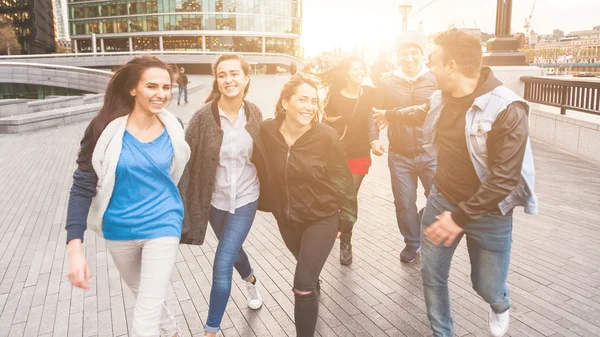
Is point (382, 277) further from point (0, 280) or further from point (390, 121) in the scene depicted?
point (0, 280)

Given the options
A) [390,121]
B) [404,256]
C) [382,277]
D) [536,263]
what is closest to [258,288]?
[382,277]

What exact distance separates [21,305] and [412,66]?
14.3 feet

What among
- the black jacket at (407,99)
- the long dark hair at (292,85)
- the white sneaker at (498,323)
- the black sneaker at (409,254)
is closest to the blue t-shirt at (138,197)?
the long dark hair at (292,85)

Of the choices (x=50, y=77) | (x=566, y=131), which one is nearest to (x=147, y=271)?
(x=566, y=131)

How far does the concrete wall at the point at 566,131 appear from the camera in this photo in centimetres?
962

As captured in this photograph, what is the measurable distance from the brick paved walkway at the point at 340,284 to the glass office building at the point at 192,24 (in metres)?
81.3

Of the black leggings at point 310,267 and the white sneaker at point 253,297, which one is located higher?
the black leggings at point 310,267

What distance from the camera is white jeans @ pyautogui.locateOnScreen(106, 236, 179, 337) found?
103 inches

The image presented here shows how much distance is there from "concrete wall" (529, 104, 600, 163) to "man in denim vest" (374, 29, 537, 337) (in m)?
8.05

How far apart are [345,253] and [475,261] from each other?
6.59ft

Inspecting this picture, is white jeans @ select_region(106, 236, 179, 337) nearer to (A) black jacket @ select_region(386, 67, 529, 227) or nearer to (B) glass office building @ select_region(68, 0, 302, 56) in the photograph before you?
(A) black jacket @ select_region(386, 67, 529, 227)

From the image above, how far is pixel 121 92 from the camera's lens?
111 inches

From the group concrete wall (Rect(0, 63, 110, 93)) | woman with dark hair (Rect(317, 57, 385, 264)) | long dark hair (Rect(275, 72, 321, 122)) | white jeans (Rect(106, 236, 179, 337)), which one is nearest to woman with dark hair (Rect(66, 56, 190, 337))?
white jeans (Rect(106, 236, 179, 337))

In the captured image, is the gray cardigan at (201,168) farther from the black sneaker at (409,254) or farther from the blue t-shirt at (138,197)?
the black sneaker at (409,254)
